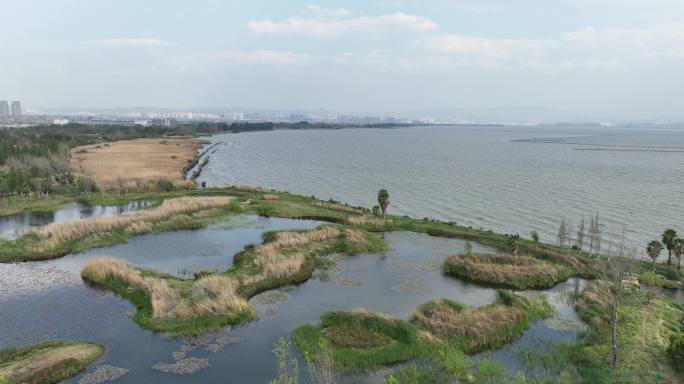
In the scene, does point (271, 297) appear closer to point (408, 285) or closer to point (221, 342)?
point (221, 342)

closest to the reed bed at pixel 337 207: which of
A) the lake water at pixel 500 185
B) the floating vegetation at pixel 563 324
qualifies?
the lake water at pixel 500 185

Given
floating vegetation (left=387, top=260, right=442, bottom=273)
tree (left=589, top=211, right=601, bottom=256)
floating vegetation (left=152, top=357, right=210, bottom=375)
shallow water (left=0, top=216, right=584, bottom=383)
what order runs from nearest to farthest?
floating vegetation (left=152, top=357, right=210, bottom=375) → shallow water (left=0, top=216, right=584, bottom=383) → floating vegetation (left=387, top=260, right=442, bottom=273) → tree (left=589, top=211, right=601, bottom=256)

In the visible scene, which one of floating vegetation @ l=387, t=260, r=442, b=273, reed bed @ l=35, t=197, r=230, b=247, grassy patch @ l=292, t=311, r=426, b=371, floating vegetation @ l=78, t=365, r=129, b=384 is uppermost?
reed bed @ l=35, t=197, r=230, b=247

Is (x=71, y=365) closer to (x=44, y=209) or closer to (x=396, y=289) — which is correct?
(x=396, y=289)

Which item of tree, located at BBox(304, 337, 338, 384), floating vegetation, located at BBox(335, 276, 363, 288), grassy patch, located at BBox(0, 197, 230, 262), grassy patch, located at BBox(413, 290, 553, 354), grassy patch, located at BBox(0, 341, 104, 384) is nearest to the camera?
tree, located at BBox(304, 337, 338, 384)

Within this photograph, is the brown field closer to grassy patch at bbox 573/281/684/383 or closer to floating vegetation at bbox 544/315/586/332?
floating vegetation at bbox 544/315/586/332

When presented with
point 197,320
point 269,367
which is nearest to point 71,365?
point 197,320

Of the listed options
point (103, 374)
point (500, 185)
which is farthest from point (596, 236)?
point (103, 374)

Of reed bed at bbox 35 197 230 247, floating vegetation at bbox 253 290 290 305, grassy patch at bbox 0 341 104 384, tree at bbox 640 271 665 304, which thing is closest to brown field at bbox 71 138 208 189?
reed bed at bbox 35 197 230 247
